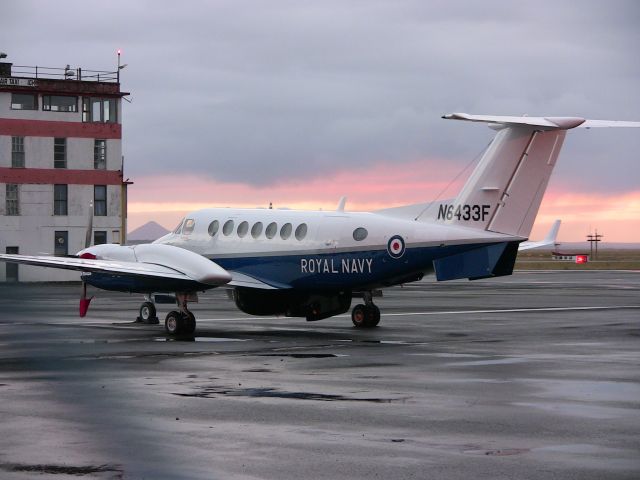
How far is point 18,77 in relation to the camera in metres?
71.2

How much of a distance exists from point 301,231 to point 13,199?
4504 cm

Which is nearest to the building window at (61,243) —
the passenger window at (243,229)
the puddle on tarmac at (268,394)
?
the passenger window at (243,229)

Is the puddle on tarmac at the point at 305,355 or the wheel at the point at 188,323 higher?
the wheel at the point at 188,323

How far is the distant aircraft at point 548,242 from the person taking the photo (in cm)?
3684

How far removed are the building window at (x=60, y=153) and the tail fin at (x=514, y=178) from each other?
48526 mm

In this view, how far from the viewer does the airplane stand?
2786cm

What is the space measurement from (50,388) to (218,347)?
801 cm

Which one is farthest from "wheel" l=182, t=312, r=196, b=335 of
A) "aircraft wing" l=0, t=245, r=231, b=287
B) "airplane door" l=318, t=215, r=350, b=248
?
Answer: "airplane door" l=318, t=215, r=350, b=248

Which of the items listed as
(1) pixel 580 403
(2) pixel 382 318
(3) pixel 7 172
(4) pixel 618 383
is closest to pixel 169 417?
(1) pixel 580 403

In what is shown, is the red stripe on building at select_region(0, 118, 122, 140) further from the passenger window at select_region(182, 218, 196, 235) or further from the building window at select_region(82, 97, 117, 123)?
the passenger window at select_region(182, 218, 196, 235)

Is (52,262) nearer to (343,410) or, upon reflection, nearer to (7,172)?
(343,410)

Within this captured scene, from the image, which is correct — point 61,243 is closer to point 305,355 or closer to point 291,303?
point 291,303

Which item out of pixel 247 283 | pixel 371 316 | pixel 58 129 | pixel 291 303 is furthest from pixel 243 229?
pixel 58 129

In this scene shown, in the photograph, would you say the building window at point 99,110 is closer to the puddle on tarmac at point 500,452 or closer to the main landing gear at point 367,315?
the main landing gear at point 367,315
